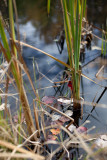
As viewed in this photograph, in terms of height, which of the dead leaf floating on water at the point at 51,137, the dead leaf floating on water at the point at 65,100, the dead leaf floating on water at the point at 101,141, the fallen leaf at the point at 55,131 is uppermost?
the dead leaf floating on water at the point at 65,100

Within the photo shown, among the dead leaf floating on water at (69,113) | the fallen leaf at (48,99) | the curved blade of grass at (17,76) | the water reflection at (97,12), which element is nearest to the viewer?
the curved blade of grass at (17,76)

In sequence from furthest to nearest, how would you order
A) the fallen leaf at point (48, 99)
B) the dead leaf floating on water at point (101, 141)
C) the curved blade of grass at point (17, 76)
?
the fallen leaf at point (48, 99) < the dead leaf floating on water at point (101, 141) < the curved blade of grass at point (17, 76)

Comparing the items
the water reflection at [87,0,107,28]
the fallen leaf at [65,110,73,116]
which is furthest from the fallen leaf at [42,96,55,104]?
the water reflection at [87,0,107,28]

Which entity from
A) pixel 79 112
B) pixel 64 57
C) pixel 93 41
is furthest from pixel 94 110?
pixel 93 41

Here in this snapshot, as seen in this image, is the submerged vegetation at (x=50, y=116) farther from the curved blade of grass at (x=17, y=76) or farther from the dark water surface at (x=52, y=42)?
the dark water surface at (x=52, y=42)

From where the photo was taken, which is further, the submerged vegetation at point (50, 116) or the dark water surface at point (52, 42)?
the dark water surface at point (52, 42)

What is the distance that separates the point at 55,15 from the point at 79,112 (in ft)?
8.79

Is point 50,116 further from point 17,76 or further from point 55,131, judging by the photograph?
point 17,76

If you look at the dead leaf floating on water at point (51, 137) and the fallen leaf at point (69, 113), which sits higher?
the fallen leaf at point (69, 113)

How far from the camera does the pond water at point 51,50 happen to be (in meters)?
1.41

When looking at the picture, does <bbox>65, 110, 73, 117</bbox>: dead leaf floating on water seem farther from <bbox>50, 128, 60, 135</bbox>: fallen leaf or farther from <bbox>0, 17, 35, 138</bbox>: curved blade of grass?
<bbox>0, 17, 35, 138</bbox>: curved blade of grass

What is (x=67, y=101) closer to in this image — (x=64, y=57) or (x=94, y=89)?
(x=94, y=89)

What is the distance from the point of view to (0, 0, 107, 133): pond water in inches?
55.4

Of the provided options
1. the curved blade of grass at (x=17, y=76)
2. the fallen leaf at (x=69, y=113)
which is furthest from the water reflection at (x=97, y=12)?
the curved blade of grass at (x=17, y=76)
